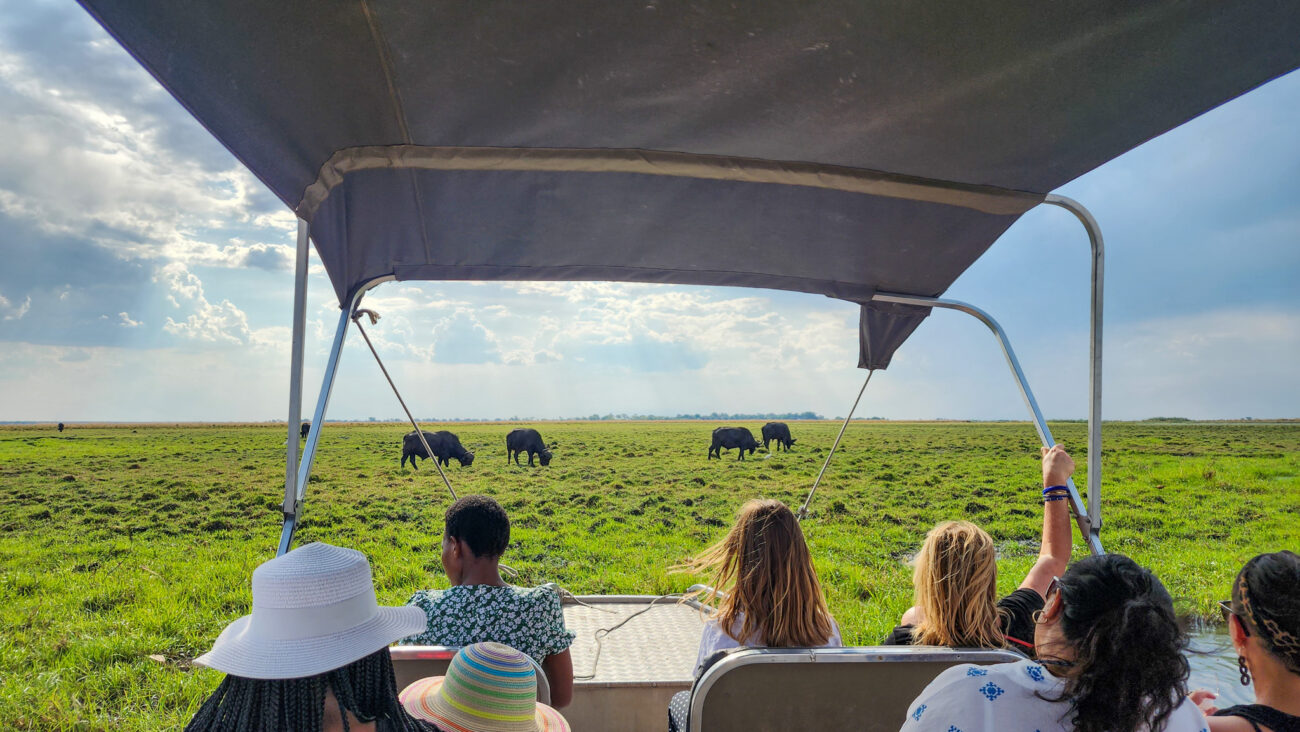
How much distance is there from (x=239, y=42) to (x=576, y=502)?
1726 cm

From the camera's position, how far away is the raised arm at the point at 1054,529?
232 cm

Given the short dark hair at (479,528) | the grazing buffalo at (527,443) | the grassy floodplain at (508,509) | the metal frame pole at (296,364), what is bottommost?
the grassy floodplain at (508,509)

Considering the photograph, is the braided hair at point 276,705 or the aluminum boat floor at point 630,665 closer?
the braided hair at point 276,705

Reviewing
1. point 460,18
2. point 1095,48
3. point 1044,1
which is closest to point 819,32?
point 1044,1

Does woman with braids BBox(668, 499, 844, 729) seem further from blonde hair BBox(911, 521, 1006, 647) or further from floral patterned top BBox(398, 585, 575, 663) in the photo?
floral patterned top BBox(398, 585, 575, 663)

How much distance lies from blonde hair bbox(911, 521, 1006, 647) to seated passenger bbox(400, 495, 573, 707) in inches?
41.0

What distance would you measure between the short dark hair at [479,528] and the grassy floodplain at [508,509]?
5.90ft

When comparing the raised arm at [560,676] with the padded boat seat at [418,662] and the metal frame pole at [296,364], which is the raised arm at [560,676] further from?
the metal frame pole at [296,364]

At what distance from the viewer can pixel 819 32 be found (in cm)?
163

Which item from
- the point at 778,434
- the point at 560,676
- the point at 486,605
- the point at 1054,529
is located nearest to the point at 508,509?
the point at 560,676

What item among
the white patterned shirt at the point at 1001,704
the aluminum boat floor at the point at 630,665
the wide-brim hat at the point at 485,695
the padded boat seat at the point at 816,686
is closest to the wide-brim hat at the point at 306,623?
the wide-brim hat at the point at 485,695

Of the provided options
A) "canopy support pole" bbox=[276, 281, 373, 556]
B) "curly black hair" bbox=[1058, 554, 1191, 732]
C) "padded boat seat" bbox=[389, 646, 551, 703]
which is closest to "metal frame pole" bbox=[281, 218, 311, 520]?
"canopy support pole" bbox=[276, 281, 373, 556]

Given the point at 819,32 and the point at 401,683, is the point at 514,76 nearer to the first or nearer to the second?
the point at 819,32

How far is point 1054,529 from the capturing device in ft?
8.05
